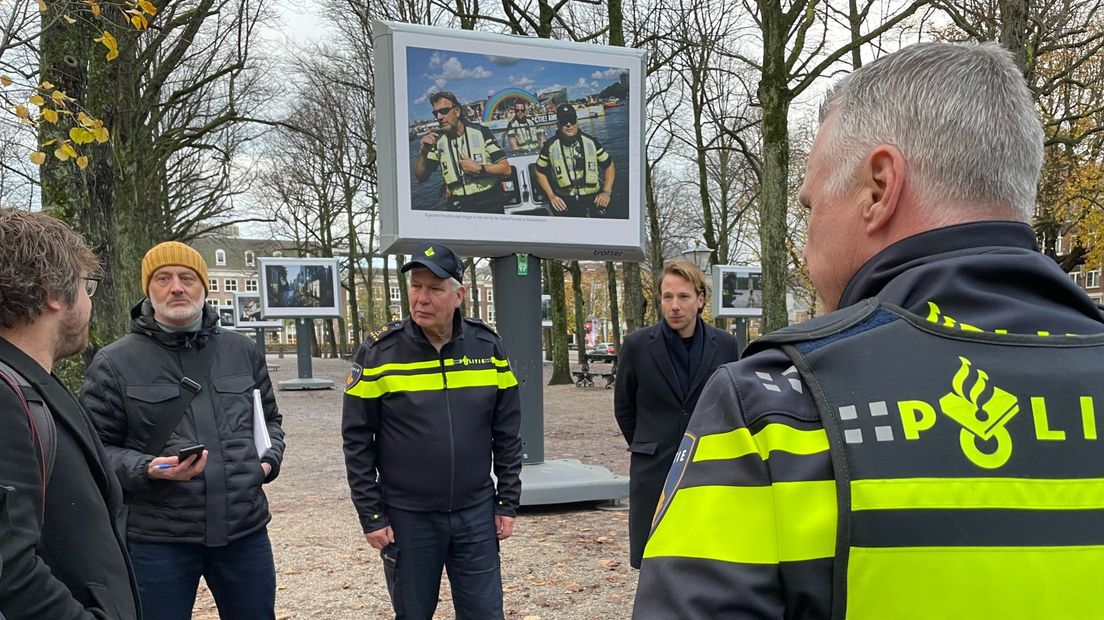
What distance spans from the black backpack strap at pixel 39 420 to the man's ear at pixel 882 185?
170cm

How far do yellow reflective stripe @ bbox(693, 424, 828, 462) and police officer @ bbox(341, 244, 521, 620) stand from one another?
8.62 ft

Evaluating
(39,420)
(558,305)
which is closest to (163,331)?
(39,420)

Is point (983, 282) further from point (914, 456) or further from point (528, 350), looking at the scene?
point (528, 350)

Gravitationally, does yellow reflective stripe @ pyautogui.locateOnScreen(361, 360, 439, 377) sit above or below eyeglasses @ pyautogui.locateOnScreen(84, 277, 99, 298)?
below

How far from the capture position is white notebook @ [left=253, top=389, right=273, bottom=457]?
3.24 meters

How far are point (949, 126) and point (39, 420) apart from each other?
73.0 inches

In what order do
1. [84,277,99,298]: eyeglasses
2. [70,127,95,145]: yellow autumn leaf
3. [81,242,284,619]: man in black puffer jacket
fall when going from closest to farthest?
[84,277,99,298]: eyeglasses → [81,242,284,619]: man in black puffer jacket → [70,127,95,145]: yellow autumn leaf

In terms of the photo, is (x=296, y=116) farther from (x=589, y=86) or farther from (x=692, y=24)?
(x=589, y=86)

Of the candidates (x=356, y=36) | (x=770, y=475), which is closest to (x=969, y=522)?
(x=770, y=475)

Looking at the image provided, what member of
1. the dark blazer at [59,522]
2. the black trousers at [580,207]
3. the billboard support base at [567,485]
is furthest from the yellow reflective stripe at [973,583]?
the black trousers at [580,207]

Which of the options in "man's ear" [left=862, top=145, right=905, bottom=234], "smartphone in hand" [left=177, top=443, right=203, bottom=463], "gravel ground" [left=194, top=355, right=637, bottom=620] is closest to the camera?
"man's ear" [left=862, top=145, right=905, bottom=234]

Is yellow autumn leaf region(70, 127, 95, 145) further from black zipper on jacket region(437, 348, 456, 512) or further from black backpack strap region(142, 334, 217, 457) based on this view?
black zipper on jacket region(437, 348, 456, 512)

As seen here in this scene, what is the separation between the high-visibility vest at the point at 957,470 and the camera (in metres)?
0.84

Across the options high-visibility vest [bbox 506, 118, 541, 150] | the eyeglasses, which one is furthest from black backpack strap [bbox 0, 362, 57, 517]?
high-visibility vest [bbox 506, 118, 541, 150]
